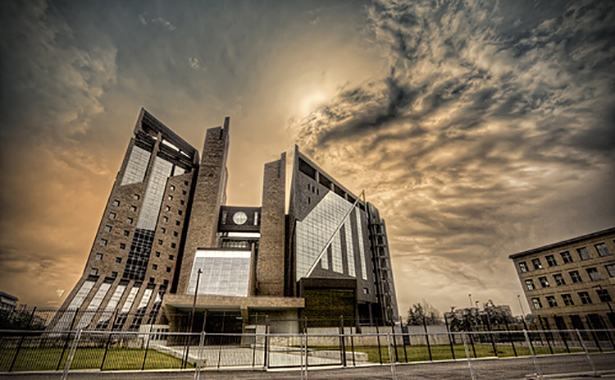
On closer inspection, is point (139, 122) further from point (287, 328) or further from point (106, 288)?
point (287, 328)

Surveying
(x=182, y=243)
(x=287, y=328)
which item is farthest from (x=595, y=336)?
(x=182, y=243)

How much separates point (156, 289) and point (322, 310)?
31893 mm

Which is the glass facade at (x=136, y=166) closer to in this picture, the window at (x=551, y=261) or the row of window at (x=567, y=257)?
the row of window at (x=567, y=257)

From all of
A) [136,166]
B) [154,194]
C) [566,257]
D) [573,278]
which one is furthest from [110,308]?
[566,257]

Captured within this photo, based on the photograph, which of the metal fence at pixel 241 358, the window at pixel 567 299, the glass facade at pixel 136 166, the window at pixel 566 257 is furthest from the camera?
the glass facade at pixel 136 166

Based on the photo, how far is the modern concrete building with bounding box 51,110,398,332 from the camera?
135 ft

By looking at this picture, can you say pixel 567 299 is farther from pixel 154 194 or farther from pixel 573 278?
pixel 154 194

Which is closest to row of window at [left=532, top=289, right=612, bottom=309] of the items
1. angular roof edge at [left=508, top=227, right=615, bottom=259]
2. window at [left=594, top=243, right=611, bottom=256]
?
window at [left=594, top=243, right=611, bottom=256]

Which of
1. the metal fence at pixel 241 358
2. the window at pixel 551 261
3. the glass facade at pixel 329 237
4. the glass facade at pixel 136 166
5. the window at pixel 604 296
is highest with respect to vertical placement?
the glass facade at pixel 136 166

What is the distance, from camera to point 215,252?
46438 millimetres

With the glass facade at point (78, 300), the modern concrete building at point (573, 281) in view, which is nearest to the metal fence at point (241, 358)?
the glass facade at point (78, 300)

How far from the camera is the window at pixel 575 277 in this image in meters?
42.2

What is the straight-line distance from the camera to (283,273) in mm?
54125

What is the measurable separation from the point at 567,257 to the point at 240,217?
6198cm
